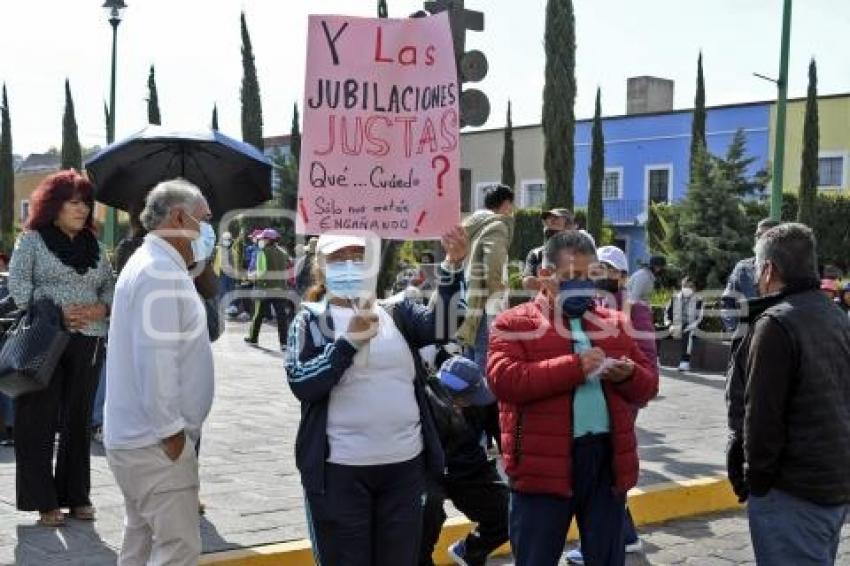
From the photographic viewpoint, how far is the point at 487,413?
18.7 feet

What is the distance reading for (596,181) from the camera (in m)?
40.7

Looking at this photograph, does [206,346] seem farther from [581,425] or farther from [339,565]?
[581,425]

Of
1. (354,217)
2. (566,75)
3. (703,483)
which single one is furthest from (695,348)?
(566,75)

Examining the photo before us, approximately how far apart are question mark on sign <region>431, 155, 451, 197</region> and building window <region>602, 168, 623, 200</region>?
4366cm

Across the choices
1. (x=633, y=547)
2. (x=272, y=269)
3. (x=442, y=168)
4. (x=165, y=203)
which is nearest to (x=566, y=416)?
(x=442, y=168)

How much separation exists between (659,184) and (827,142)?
7.83m

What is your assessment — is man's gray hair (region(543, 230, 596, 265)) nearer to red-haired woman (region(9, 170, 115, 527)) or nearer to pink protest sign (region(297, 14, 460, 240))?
pink protest sign (region(297, 14, 460, 240))

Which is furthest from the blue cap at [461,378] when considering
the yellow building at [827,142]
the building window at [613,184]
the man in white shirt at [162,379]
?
the building window at [613,184]

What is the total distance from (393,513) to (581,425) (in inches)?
31.9

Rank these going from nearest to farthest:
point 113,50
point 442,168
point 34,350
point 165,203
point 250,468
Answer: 1. point 165,203
2. point 442,168
3. point 34,350
4. point 250,468
5. point 113,50

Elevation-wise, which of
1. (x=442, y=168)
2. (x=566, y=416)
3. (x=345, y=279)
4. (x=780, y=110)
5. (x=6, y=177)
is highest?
(x=780, y=110)

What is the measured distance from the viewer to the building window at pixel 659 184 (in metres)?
46.0

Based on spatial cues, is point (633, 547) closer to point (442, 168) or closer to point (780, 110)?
point (442, 168)

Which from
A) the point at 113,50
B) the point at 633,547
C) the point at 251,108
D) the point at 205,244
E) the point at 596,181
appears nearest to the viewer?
the point at 205,244
